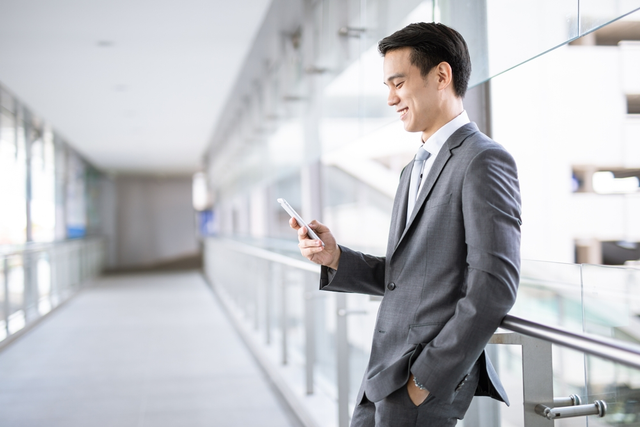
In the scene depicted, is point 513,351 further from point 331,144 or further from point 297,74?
point 297,74

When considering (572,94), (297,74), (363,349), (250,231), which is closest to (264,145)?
(297,74)

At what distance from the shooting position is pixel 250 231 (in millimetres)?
9891

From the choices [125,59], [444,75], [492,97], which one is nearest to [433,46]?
[444,75]

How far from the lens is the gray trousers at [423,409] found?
128 centimetres

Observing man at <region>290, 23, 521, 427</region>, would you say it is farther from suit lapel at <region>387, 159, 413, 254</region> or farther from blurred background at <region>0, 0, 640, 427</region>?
blurred background at <region>0, 0, 640, 427</region>

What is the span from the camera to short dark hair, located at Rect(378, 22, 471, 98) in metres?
1.33

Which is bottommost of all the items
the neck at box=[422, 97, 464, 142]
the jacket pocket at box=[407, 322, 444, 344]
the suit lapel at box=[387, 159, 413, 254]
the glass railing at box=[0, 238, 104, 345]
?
the glass railing at box=[0, 238, 104, 345]

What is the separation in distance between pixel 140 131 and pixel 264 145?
211 inches

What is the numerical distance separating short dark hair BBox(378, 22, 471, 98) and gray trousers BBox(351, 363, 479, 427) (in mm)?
710

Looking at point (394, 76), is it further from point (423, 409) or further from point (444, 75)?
Answer: point (423, 409)

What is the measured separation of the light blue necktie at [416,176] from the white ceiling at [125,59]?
3.67 metres

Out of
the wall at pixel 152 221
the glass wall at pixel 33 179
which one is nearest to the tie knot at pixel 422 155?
the glass wall at pixel 33 179

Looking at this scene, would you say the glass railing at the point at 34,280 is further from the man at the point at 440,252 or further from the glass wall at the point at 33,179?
the man at the point at 440,252

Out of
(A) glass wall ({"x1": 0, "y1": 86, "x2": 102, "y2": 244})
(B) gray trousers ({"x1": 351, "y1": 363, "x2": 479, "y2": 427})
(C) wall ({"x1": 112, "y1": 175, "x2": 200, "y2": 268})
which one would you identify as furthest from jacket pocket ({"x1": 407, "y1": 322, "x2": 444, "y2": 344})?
(C) wall ({"x1": 112, "y1": 175, "x2": 200, "y2": 268})
